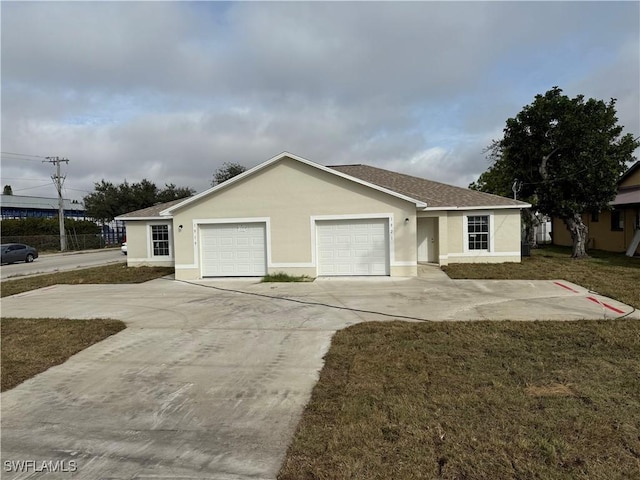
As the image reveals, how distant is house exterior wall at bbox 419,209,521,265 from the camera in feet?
61.0

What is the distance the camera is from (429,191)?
20562mm

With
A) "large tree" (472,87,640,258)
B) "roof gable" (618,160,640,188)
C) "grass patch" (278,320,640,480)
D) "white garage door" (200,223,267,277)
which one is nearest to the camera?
"grass patch" (278,320,640,480)

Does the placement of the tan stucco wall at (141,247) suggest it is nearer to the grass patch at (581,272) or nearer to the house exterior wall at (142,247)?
the house exterior wall at (142,247)

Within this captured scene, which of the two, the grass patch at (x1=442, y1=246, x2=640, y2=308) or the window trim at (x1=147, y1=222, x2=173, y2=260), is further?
the window trim at (x1=147, y1=222, x2=173, y2=260)

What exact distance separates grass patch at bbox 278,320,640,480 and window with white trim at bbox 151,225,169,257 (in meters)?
17.8

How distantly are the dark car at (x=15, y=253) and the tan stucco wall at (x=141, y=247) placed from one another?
12330mm

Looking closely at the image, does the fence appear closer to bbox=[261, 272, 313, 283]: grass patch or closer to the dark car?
the dark car

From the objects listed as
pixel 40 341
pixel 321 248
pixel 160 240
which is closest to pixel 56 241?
pixel 160 240

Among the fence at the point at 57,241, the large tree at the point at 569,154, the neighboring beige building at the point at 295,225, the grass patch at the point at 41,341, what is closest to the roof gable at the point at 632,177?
the large tree at the point at 569,154

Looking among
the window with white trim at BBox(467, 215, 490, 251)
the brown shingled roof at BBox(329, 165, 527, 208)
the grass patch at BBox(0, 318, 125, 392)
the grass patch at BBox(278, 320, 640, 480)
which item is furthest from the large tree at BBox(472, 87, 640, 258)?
the grass patch at BBox(0, 318, 125, 392)

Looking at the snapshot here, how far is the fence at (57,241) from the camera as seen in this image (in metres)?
38.4

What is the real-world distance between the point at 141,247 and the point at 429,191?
52.0 feet

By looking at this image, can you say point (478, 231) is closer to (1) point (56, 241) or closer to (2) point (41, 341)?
(2) point (41, 341)

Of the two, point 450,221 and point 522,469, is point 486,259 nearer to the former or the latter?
point 450,221
